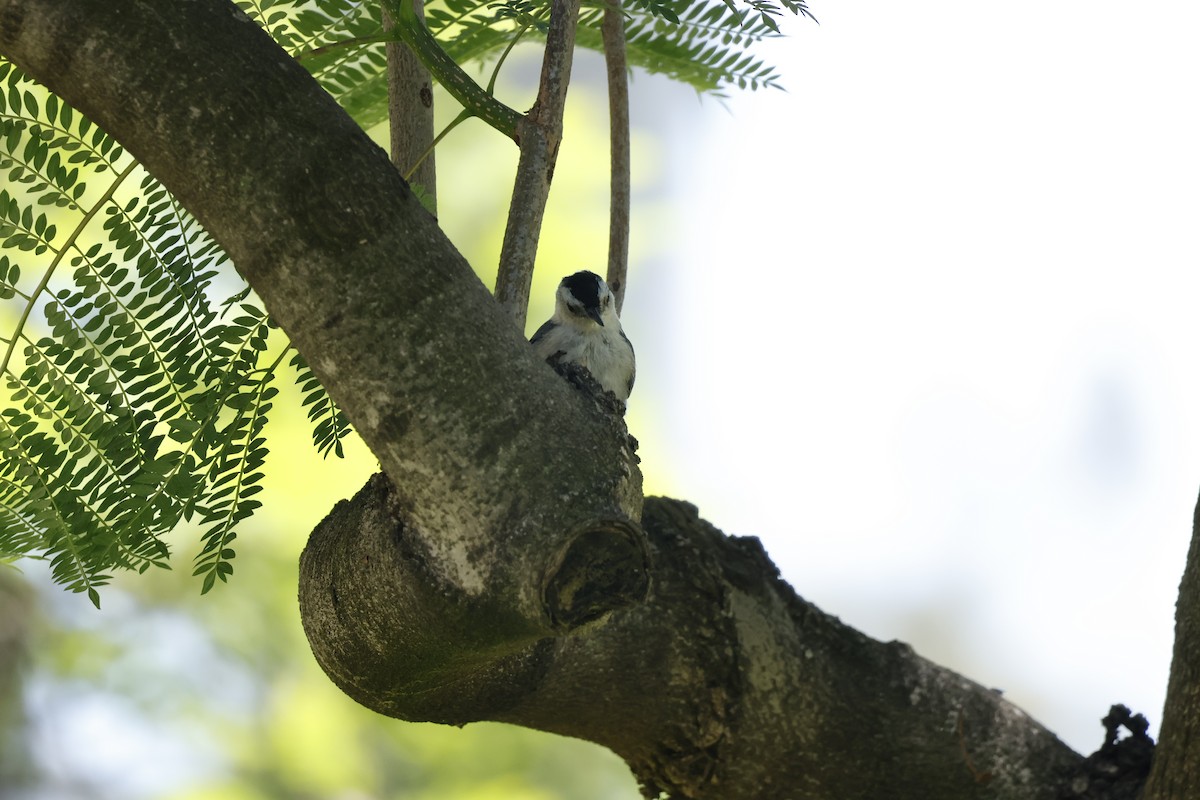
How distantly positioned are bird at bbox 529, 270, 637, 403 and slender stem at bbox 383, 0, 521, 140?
1.40 m

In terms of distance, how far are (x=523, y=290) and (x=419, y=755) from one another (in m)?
4.34

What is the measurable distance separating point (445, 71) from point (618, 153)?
0.83 m

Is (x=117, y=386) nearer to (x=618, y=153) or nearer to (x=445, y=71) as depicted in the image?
(x=445, y=71)

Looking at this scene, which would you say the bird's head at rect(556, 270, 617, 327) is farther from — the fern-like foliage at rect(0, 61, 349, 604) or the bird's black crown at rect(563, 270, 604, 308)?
the fern-like foliage at rect(0, 61, 349, 604)

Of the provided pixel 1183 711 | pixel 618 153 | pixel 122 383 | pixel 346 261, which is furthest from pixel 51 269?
pixel 1183 711

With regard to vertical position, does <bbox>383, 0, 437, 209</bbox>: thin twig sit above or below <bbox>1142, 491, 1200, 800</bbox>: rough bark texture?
above

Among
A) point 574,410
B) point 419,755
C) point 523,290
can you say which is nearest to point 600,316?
point 523,290

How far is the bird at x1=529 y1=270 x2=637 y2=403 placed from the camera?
135 inches

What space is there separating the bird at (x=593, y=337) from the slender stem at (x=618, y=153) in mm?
637

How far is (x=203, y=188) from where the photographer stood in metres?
1.59

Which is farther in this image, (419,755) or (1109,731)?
(419,755)


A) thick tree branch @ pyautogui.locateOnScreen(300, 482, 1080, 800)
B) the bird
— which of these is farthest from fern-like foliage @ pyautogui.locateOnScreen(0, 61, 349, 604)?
the bird

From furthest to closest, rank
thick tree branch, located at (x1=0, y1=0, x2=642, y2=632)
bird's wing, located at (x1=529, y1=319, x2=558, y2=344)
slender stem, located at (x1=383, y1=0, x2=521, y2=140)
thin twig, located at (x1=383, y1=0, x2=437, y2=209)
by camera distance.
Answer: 1. bird's wing, located at (x1=529, y1=319, x2=558, y2=344)
2. thin twig, located at (x1=383, y1=0, x2=437, y2=209)
3. slender stem, located at (x1=383, y1=0, x2=521, y2=140)
4. thick tree branch, located at (x1=0, y1=0, x2=642, y2=632)

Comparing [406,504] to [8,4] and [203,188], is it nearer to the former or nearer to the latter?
[203,188]
